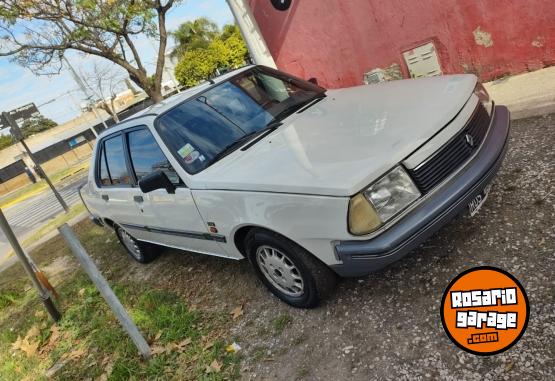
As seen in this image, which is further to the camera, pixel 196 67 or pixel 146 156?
pixel 196 67

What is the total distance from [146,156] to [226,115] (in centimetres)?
84

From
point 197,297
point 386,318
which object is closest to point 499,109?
point 386,318

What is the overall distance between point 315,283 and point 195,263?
2.29m

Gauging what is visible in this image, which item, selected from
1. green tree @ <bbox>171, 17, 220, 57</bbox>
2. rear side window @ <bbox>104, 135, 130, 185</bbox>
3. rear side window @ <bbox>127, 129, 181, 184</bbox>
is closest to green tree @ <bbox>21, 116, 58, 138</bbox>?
green tree @ <bbox>171, 17, 220, 57</bbox>

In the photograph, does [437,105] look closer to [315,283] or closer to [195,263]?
[315,283]

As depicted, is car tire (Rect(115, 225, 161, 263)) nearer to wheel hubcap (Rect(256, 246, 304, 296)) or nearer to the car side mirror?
the car side mirror

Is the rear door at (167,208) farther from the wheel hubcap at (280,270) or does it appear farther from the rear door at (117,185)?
the wheel hubcap at (280,270)

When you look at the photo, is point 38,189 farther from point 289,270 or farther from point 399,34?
point 289,270

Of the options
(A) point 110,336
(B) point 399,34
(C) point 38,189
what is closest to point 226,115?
(A) point 110,336

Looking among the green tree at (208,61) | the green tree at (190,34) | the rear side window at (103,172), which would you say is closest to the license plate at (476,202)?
the rear side window at (103,172)

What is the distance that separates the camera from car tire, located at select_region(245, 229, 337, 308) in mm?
2822

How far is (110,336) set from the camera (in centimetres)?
403

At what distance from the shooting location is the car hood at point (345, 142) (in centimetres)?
247

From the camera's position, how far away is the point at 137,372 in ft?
11.0
